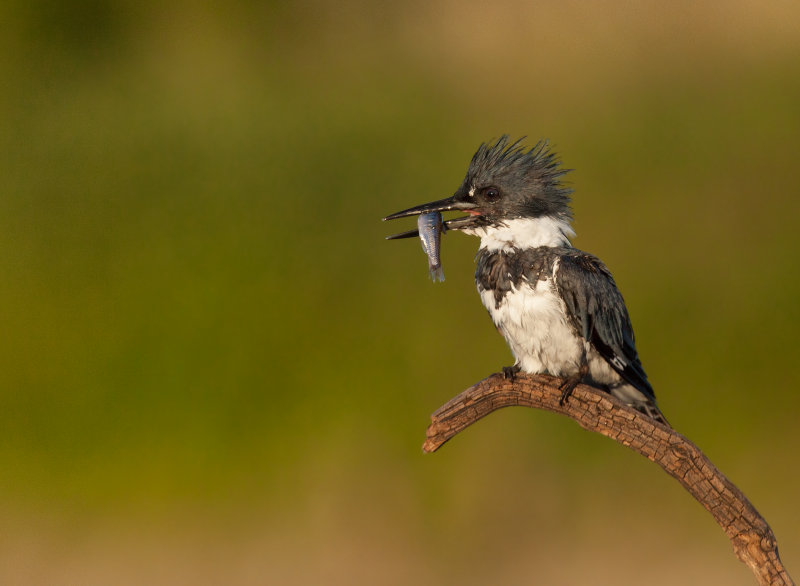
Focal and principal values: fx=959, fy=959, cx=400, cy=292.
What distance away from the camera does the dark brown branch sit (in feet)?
6.36

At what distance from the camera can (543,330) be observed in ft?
8.34

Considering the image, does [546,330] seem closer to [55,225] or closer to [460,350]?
[460,350]

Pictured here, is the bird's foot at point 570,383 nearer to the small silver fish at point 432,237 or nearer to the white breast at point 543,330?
the white breast at point 543,330

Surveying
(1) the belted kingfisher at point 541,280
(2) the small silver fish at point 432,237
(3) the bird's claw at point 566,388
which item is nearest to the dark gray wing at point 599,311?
(1) the belted kingfisher at point 541,280

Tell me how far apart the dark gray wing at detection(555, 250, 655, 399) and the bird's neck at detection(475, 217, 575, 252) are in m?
0.10

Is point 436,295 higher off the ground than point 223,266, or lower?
lower

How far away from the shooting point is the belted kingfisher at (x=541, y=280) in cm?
254

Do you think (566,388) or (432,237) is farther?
(432,237)

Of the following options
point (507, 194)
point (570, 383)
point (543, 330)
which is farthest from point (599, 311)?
point (507, 194)

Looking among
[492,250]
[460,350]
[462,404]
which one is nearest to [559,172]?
[492,250]

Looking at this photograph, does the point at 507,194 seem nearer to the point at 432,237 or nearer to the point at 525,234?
the point at 525,234

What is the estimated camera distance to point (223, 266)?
4.66m

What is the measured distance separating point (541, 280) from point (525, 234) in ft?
0.59

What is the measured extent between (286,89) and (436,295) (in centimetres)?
176
